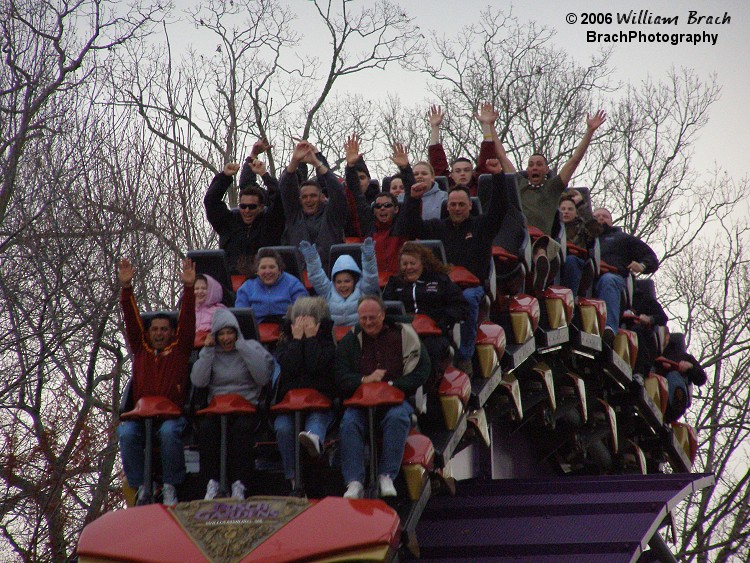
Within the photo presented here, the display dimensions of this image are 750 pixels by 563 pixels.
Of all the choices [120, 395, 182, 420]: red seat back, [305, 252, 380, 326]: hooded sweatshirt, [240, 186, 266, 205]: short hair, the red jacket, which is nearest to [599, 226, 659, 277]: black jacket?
[240, 186, 266, 205]: short hair

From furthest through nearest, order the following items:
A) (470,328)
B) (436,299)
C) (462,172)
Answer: (462,172), (470,328), (436,299)

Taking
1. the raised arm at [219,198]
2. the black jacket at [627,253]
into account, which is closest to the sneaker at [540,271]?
the black jacket at [627,253]

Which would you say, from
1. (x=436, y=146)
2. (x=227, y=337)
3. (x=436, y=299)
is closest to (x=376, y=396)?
(x=227, y=337)

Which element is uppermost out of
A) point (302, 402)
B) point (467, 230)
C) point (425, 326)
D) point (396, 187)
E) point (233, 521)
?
point (396, 187)

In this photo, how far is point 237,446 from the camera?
5.56m

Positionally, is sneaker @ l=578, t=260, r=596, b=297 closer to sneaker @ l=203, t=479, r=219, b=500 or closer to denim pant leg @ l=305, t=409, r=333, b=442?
denim pant leg @ l=305, t=409, r=333, b=442

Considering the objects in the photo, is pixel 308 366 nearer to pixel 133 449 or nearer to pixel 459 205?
pixel 133 449

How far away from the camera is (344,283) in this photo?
6316 millimetres

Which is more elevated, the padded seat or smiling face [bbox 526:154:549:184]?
smiling face [bbox 526:154:549:184]

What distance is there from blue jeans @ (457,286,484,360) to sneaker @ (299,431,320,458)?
1379 millimetres

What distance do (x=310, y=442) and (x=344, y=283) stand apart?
1227mm

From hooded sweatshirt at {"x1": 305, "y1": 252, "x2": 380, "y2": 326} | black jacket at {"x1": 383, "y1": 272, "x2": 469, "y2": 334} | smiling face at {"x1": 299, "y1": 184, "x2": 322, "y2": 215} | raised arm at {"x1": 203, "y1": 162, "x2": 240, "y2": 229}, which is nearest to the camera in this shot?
black jacket at {"x1": 383, "y1": 272, "x2": 469, "y2": 334}

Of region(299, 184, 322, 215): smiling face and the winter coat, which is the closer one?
the winter coat

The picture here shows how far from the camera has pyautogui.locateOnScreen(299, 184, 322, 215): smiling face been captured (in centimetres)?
755
